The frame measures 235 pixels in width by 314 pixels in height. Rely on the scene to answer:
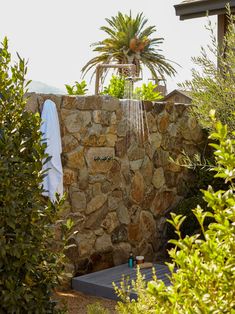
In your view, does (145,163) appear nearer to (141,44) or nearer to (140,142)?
(140,142)

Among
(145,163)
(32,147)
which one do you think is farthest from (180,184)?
(32,147)

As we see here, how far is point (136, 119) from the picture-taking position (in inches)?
277

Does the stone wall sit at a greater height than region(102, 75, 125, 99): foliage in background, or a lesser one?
lesser

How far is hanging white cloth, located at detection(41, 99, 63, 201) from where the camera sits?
5918 mm

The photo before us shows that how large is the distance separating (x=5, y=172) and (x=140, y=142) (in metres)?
4.36

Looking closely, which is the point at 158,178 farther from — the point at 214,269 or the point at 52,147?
the point at 214,269

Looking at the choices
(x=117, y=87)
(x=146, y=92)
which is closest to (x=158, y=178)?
(x=146, y=92)

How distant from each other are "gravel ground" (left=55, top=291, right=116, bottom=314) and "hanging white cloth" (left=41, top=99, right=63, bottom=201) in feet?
3.48

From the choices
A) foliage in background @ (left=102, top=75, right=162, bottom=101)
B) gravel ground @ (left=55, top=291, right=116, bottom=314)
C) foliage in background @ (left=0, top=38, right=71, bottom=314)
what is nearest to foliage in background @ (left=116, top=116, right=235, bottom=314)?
foliage in background @ (left=0, top=38, right=71, bottom=314)

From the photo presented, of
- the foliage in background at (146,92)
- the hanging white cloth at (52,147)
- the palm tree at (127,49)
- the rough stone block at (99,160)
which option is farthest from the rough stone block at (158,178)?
the palm tree at (127,49)

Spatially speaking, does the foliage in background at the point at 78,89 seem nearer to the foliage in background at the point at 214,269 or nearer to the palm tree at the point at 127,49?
the foliage in background at the point at 214,269

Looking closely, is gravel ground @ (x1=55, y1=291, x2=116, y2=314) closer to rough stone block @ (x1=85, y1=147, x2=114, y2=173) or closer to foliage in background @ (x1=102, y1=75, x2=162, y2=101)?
rough stone block @ (x1=85, y1=147, x2=114, y2=173)

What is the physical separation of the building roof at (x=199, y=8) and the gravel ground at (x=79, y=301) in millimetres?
4325

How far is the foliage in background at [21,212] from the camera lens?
9.55ft
